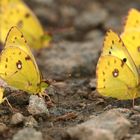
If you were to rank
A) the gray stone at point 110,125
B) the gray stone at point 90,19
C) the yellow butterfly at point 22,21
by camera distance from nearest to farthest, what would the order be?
the gray stone at point 110,125 → the yellow butterfly at point 22,21 → the gray stone at point 90,19

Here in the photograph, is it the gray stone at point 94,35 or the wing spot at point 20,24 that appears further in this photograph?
the gray stone at point 94,35

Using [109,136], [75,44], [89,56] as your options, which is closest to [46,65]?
[89,56]

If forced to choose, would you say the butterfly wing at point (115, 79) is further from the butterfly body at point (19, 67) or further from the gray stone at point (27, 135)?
the gray stone at point (27, 135)

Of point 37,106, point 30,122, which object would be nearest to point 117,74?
point 37,106

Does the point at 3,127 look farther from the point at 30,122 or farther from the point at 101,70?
the point at 101,70

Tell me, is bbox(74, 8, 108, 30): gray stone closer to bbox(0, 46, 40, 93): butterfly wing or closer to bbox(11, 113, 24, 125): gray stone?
bbox(0, 46, 40, 93): butterfly wing

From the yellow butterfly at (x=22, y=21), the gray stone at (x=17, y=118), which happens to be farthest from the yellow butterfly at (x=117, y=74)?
the yellow butterfly at (x=22, y=21)
